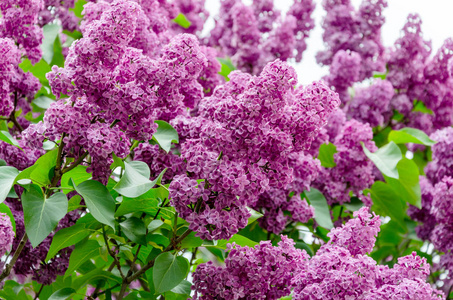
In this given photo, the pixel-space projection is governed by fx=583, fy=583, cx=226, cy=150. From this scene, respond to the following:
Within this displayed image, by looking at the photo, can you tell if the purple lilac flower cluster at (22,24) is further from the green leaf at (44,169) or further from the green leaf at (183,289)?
the green leaf at (183,289)

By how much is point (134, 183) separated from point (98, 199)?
11 centimetres

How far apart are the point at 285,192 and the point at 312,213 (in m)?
0.12

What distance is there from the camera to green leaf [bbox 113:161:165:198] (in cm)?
137

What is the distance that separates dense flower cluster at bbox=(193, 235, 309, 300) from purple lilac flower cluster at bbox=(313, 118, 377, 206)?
0.87 m

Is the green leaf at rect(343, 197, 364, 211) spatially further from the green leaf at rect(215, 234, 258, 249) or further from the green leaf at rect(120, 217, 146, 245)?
the green leaf at rect(120, 217, 146, 245)

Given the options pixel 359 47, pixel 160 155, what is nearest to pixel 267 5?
pixel 359 47

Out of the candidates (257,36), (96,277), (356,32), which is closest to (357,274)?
(96,277)

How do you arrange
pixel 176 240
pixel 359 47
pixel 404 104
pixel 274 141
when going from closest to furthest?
pixel 274 141
pixel 176 240
pixel 404 104
pixel 359 47

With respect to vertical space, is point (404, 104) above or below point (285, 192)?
above

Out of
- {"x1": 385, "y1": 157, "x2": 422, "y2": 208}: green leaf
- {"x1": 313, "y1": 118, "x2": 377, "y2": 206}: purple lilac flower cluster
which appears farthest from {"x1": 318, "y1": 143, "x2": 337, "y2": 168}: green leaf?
{"x1": 385, "y1": 157, "x2": 422, "y2": 208}: green leaf

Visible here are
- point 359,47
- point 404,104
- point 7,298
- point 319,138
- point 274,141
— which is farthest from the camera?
point 359,47

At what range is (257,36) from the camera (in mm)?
3162

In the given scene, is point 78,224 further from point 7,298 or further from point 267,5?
point 267,5

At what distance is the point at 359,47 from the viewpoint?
3383 millimetres
